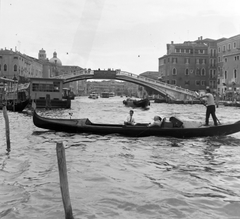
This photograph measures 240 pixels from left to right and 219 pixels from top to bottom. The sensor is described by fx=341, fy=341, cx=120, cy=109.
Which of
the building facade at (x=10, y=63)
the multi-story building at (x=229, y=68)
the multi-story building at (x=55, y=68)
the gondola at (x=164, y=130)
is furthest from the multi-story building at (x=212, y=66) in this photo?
the gondola at (x=164, y=130)

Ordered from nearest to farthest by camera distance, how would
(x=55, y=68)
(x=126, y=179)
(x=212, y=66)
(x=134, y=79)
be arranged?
(x=126, y=179) → (x=134, y=79) → (x=212, y=66) → (x=55, y=68)

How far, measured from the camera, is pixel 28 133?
8.92m

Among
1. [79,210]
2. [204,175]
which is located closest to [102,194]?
[79,210]

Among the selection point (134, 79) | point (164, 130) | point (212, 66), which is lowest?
point (164, 130)

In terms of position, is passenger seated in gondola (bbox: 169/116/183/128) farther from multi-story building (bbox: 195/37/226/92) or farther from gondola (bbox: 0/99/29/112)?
multi-story building (bbox: 195/37/226/92)

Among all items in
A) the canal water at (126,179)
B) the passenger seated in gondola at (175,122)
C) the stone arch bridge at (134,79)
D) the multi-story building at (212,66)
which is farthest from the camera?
the multi-story building at (212,66)

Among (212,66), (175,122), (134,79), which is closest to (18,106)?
(175,122)

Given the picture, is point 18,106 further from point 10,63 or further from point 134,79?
point 10,63

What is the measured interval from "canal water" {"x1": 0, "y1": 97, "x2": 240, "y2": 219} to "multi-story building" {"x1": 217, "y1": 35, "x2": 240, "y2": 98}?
2729 cm

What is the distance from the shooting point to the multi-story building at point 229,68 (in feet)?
109

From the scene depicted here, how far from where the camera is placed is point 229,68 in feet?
114

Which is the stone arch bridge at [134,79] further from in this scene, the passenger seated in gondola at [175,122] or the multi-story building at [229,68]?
the passenger seated in gondola at [175,122]

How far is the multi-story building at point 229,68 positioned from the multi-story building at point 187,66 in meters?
4.14

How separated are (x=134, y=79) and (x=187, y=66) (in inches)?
500
